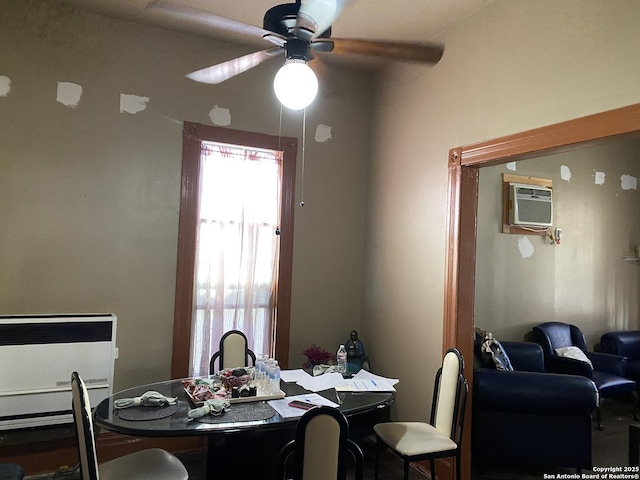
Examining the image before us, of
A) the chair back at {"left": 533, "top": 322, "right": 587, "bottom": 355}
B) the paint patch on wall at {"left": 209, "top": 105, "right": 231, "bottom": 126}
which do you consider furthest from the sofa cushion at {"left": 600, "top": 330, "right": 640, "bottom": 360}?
the paint patch on wall at {"left": 209, "top": 105, "right": 231, "bottom": 126}

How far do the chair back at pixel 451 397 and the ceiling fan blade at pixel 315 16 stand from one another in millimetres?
1792

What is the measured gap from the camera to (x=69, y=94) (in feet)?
9.91

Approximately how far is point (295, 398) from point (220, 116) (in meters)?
2.15

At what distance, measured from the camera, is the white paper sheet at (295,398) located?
6.86 feet

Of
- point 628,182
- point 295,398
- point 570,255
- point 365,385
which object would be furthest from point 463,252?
point 628,182

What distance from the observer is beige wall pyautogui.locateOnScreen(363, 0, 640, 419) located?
218 cm

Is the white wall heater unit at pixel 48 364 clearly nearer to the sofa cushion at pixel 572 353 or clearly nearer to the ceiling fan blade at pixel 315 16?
the ceiling fan blade at pixel 315 16

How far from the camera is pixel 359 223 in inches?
158

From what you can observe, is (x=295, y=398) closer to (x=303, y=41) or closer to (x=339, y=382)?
(x=339, y=382)

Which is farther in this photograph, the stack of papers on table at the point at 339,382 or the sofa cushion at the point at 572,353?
the sofa cushion at the point at 572,353

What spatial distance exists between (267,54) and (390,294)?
6.71 feet

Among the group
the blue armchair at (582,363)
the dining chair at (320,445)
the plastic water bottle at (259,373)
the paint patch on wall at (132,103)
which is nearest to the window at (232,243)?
the paint patch on wall at (132,103)

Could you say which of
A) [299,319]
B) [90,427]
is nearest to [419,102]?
[299,319]

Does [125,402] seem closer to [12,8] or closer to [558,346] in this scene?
[12,8]
